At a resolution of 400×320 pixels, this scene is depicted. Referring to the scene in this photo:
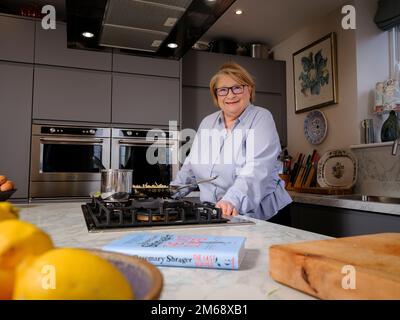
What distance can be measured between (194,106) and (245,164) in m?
1.65

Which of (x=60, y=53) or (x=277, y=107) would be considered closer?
(x=60, y=53)

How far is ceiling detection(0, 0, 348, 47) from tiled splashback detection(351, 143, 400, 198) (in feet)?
3.81

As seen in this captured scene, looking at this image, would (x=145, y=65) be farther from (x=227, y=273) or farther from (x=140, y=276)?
(x=140, y=276)

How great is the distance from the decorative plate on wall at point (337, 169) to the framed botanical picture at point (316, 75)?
1.43 ft

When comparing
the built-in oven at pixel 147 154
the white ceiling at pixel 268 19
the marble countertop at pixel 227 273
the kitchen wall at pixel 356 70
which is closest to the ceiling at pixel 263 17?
the white ceiling at pixel 268 19

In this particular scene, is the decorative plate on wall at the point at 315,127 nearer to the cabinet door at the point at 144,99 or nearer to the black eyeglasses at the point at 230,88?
the cabinet door at the point at 144,99

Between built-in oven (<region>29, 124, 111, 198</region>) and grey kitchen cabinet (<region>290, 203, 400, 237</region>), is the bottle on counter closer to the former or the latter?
grey kitchen cabinet (<region>290, 203, 400, 237</region>)

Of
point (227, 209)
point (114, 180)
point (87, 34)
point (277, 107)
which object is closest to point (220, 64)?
point (277, 107)

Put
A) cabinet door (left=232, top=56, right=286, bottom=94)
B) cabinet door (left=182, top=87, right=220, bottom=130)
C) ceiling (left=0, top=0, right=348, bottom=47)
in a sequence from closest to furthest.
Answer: ceiling (left=0, top=0, right=348, bottom=47)
cabinet door (left=182, top=87, right=220, bottom=130)
cabinet door (left=232, top=56, right=286, bottom=94)

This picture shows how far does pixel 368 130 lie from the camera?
7.59 feet

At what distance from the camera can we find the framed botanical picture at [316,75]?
2590mm

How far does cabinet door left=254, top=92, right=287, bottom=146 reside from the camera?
125 inches

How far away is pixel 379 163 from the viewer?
225 cm

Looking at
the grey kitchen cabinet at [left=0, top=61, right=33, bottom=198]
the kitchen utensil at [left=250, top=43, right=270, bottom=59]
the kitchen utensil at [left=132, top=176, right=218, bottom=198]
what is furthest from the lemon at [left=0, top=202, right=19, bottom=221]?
the kitchen utensil at [left=250, top=43, right=270, bottom=59]
